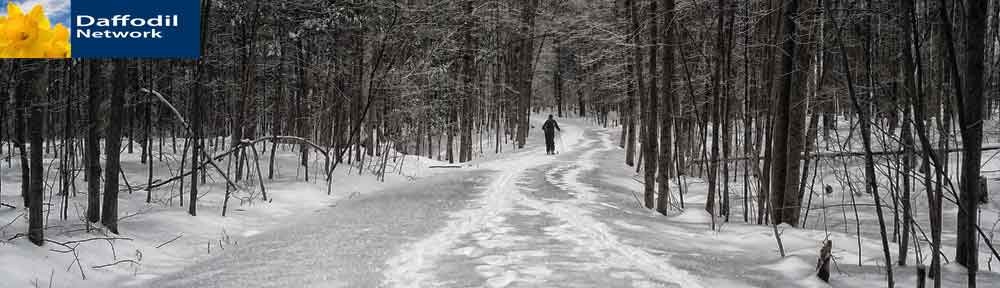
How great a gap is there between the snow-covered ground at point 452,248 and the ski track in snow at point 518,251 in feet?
0.07

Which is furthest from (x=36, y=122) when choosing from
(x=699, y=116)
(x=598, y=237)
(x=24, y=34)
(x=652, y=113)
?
(x=699, y=116)

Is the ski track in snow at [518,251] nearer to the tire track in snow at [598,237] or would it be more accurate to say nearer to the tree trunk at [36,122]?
the tire track in snow at [598,237]

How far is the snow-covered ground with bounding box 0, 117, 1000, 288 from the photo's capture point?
5.49m

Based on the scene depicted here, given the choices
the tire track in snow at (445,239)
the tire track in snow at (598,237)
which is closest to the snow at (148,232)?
the tire track in snow at (445,239)

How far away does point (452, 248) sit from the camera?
272 inches

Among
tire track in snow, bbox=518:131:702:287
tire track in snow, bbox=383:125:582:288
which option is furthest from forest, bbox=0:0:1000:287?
tire track in snow, bbox=383:125:582:288

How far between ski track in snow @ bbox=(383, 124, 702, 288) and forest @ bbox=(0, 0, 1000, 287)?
1418 mm

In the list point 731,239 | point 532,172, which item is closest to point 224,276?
point 731,239

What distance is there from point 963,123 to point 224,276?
5.77 metres

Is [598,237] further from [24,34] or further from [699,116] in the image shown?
[699,116]

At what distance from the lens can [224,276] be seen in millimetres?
5844

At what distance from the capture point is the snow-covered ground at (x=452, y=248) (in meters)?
5.49

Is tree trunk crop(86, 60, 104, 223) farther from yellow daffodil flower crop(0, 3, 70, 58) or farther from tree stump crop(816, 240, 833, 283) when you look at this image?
tree stump crop(816, 240, 833, 283)

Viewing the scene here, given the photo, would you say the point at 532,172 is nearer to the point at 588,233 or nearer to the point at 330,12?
the point at 330,12
